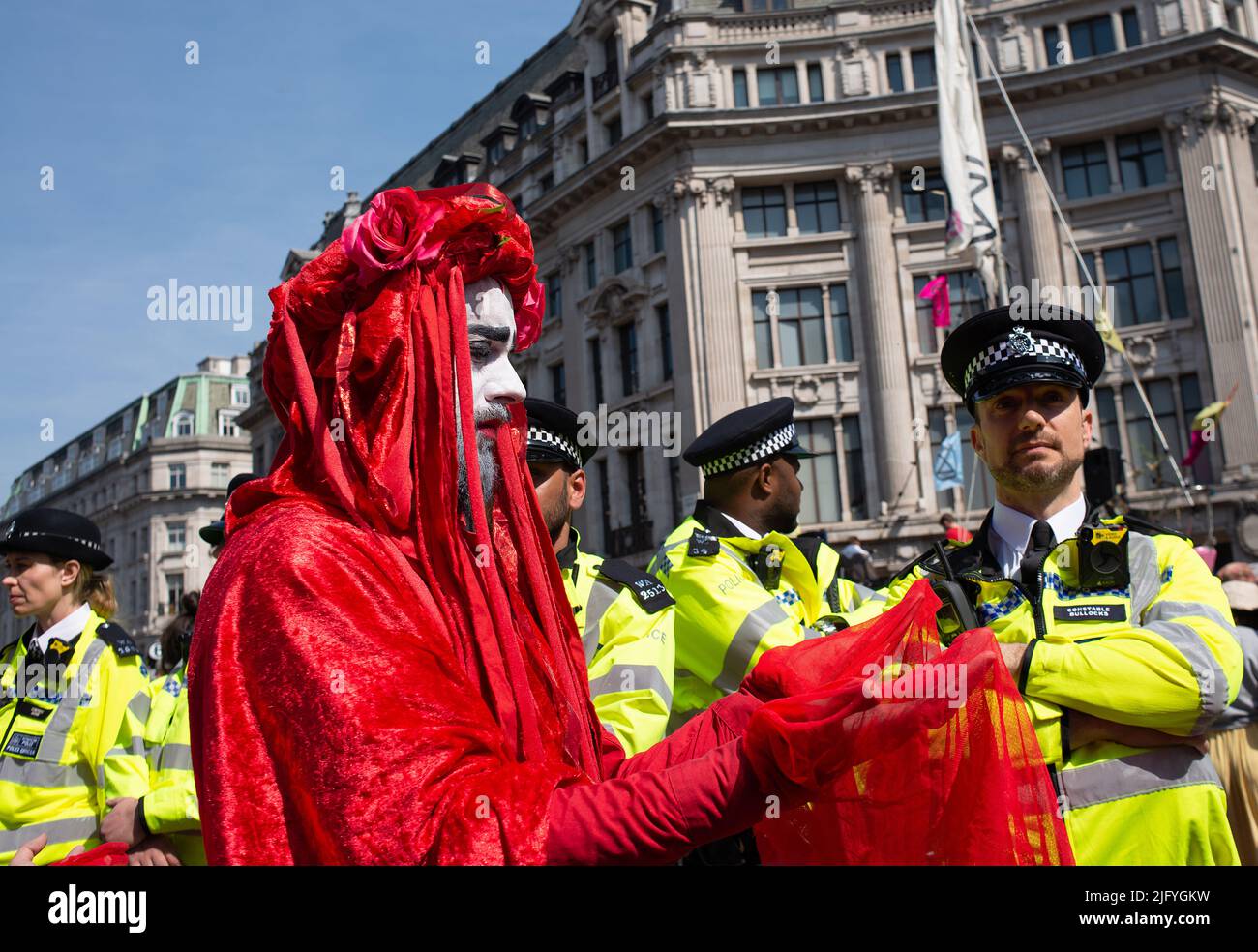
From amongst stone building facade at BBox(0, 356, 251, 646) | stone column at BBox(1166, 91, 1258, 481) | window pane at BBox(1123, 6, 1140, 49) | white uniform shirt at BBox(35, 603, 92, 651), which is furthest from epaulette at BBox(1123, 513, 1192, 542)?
stone building facade at BBox(0, 356, 251, 646)

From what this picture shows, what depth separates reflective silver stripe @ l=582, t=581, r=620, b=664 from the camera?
3902 millimetres

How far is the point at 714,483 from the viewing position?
4.86 m

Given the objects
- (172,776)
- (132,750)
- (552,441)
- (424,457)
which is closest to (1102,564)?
(424,457)

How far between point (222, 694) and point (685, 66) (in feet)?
111

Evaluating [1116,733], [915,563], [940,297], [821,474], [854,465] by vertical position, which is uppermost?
[940,297]

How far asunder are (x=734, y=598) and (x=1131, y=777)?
1535 millimetres

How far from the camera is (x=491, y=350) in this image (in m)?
2.36

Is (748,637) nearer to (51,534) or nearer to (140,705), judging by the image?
(140,705)

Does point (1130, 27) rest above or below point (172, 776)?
above

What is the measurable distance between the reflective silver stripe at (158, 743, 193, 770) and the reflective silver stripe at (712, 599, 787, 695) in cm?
212

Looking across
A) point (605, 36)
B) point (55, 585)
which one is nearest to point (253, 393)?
point (605, 36)

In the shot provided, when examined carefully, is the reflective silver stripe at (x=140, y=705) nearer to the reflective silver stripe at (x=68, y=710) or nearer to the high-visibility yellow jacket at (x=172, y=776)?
the high-visibility yellow jacket at (x=172, y=776)

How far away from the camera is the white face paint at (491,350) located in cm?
231

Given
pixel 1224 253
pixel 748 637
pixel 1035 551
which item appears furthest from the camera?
pixel 1224 253
